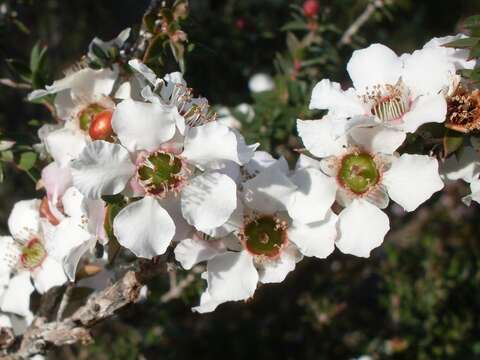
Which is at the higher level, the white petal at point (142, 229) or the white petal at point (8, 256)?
the white petal at point (142, 229)

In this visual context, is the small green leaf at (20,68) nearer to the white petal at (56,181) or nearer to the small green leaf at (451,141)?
the white petal at (56,181)

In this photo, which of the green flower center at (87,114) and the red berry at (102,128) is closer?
the red berry at (102,128)

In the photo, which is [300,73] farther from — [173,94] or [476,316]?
[476,316]

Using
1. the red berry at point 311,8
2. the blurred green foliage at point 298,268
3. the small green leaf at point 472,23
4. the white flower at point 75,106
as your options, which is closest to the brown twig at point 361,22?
the blurred green foliage at point 298,268

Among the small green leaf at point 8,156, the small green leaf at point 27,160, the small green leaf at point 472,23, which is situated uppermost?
the small green leaf at point 472,23

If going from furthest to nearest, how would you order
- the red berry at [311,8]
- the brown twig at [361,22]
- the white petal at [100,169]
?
the brown twig at [361,22] → the red berry at [311,8] → the white petal at [100,169]

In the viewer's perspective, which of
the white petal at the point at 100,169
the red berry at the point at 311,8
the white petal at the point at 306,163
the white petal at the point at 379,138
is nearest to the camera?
the white petal at the point at 100,169

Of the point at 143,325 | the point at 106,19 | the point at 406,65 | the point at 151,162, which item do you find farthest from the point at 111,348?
the point at 406,65
